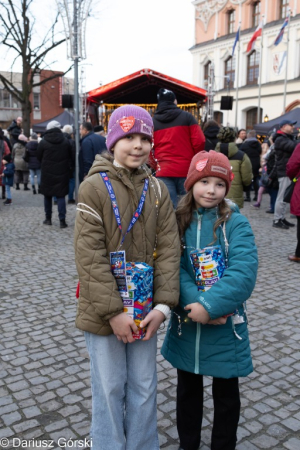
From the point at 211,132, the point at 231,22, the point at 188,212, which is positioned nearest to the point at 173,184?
the point at 211,132

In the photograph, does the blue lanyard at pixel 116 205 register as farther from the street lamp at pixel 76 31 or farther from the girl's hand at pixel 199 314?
the street lamp at pixel 76 31

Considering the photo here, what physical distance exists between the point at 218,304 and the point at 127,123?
2.85 feet

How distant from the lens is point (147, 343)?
2021 millimetres

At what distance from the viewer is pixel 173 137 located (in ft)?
19.6

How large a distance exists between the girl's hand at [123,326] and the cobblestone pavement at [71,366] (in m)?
0.90

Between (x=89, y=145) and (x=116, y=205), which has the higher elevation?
(x=89, y=145)

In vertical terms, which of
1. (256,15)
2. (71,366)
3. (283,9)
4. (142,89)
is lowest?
(71,366)

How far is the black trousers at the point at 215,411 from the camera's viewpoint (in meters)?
2.18

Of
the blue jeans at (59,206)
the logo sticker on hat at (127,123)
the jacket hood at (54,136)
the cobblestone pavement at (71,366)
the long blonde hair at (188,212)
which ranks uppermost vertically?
the jacket hood at (54,136)

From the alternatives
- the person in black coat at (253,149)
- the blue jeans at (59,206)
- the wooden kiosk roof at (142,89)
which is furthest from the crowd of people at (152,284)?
the wooden kiosk roof at (142,89)

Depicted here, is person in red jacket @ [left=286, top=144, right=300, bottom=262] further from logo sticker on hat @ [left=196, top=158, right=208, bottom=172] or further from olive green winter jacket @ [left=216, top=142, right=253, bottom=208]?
logo sticker on hat @ [left=196, top=158, right=208, bottom=172]

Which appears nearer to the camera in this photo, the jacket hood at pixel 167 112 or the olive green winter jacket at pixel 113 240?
the olive green winter jacket at pixel 113 240

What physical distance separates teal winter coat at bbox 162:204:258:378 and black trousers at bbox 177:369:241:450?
0.13 meters

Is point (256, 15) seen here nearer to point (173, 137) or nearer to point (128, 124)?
point (173, 137)
